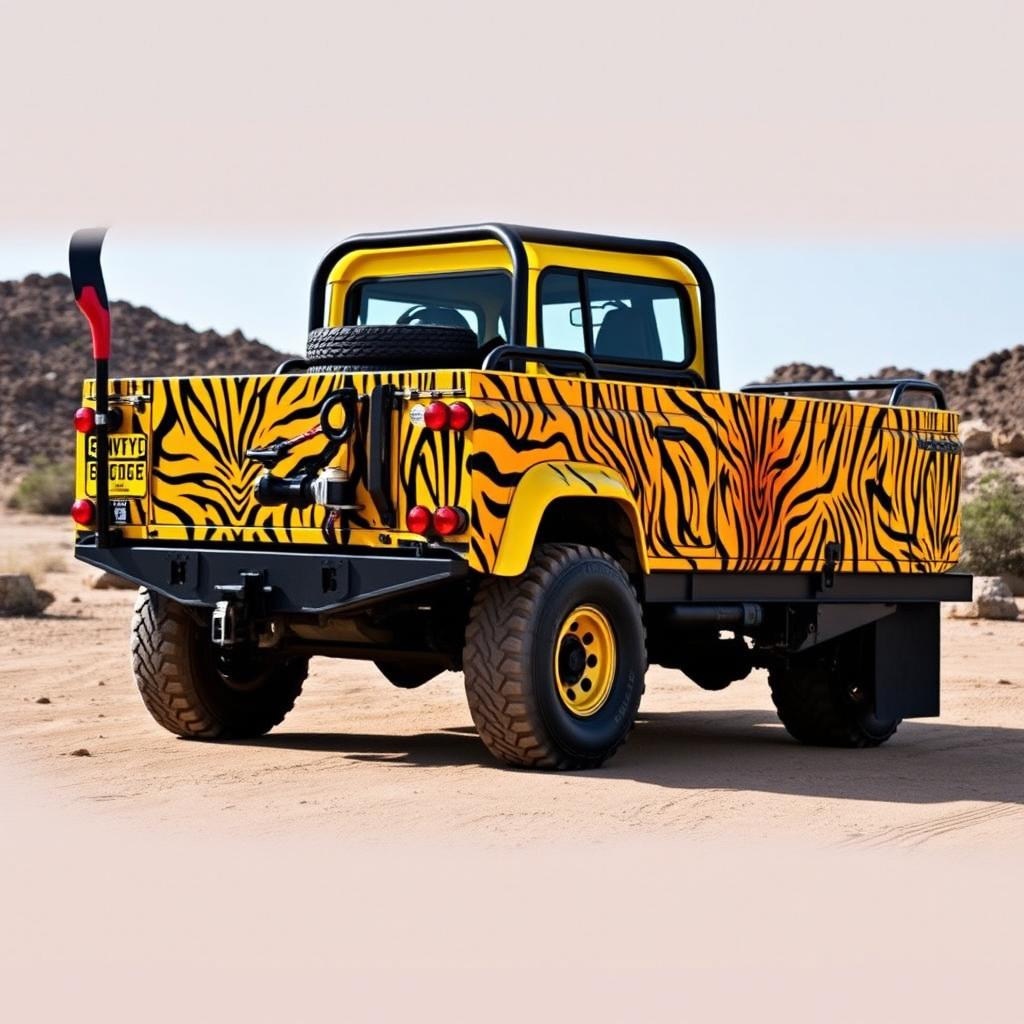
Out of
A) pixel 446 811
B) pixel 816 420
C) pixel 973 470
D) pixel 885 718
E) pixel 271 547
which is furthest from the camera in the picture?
pixel 973 470

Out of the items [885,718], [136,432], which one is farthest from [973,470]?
[136,432]

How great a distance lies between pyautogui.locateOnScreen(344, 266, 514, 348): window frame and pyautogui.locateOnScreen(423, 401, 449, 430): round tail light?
1.42 meters

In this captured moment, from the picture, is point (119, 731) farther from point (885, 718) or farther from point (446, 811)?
point (885, 718)

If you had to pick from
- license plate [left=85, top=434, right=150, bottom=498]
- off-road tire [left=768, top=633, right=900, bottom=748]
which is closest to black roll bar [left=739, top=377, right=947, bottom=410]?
off-road tire [left=768, top=633, right=900, bottom=748]

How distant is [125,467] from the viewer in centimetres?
1070

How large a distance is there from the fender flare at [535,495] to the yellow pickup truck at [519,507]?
0.05 feet

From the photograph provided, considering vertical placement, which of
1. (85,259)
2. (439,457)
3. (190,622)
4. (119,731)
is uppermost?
(85,259)

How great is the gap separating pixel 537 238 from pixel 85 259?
2.44 m

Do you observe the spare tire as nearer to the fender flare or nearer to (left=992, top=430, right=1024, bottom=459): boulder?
the fender flare

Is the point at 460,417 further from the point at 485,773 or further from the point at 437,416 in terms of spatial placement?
the point at 485,773

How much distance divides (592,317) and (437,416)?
2.03m

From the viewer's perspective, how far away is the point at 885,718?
12266 millimetres

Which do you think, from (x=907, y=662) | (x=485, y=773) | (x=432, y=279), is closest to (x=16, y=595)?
(x=432, y=279)

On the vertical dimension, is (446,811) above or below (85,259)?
below
